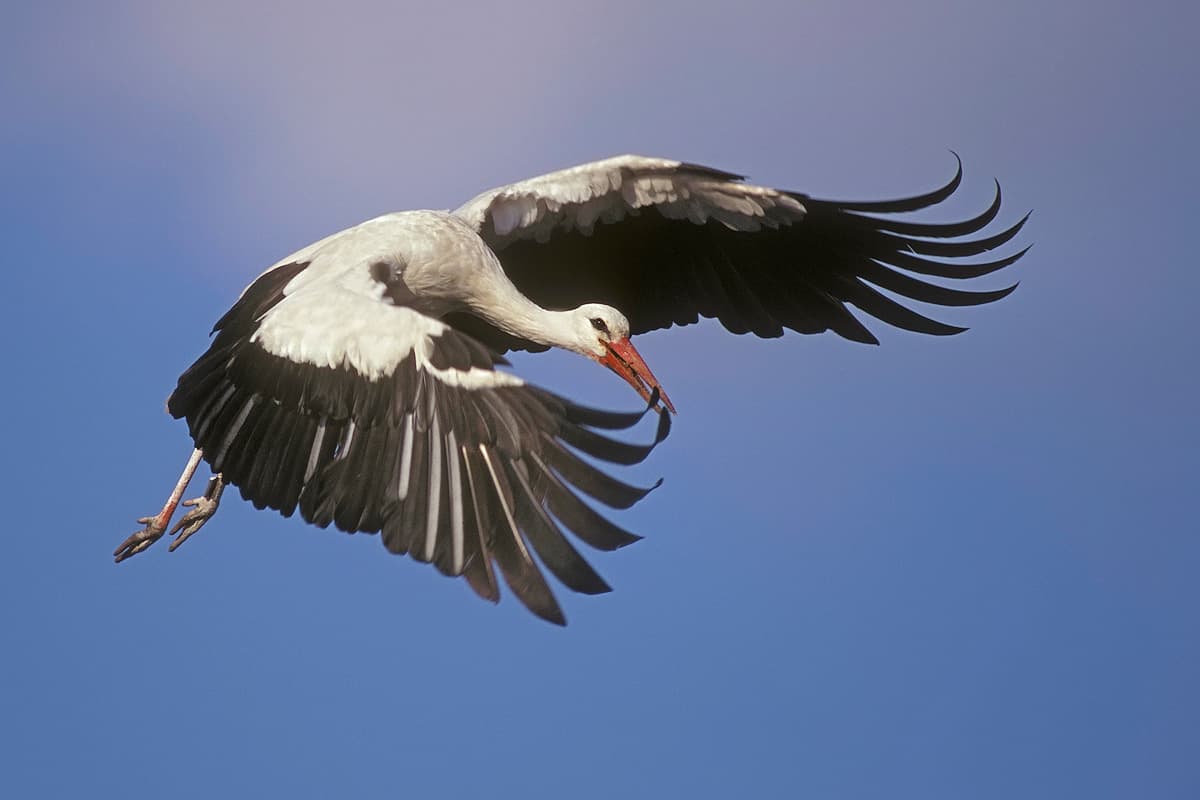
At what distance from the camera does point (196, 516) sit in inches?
314

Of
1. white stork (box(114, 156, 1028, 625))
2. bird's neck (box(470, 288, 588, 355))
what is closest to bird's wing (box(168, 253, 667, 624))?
white stork (box(114, 156, 1028, 625))

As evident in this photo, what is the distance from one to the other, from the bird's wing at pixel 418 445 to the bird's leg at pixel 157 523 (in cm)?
176

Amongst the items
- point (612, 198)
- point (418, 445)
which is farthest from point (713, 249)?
point (418, 445)

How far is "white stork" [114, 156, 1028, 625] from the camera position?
5.55m

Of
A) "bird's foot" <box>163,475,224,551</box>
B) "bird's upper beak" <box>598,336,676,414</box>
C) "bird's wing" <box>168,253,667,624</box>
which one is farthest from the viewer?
"bird's foot" <box>163,475,224,551</box>

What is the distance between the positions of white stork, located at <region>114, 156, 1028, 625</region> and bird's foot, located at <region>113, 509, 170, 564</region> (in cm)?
1

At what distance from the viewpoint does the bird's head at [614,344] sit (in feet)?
23.7

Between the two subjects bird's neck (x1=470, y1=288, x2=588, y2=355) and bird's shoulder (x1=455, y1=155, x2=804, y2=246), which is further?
bird's shoulder (x1=455, y1=155, x2=804, y2=246)

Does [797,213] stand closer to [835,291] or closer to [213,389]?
[835,291]

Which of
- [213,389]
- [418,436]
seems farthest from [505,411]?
[213,389]

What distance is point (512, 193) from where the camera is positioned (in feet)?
25.4

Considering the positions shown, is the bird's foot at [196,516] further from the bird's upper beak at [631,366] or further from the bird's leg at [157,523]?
the bird's upper beak at [631,366]

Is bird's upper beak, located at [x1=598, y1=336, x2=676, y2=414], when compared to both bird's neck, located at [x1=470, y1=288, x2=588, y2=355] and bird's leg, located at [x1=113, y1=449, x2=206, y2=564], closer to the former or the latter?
bird's neck, located at [x1=470, y1=288, x2=588, y2=355]

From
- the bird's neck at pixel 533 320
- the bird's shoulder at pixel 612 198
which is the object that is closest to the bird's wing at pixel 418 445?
the bird's neck at pixel 533 320
